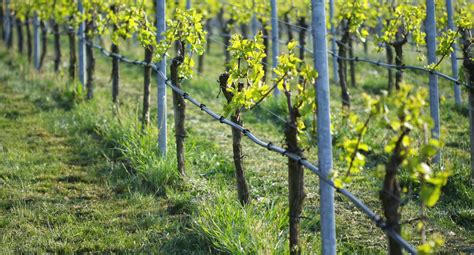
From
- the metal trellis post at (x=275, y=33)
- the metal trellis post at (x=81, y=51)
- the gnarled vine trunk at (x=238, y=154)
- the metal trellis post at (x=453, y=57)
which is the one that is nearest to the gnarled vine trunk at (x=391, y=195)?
the gnarled vine trunk at (x=238, y=154)

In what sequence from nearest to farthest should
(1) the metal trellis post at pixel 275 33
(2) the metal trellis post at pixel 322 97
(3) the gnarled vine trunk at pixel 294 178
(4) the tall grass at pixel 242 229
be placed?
(2) the metal trellis post at pixel 322 97
(3) the gnarled vine trunk at pixel 294 178
(4) the tall grass at pixel 242 229
(1) the metal trellis post at pixel 275 33

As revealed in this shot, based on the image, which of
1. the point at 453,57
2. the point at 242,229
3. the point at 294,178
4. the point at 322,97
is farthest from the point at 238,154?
the point at 453,57

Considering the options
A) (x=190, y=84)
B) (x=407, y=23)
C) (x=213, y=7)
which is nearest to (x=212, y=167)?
(x=407, y=23)

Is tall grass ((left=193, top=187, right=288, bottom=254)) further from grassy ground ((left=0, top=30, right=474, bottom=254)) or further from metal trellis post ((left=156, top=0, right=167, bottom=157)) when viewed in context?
metal trellis post ((left=156, top=0, right=167, bottom=157))

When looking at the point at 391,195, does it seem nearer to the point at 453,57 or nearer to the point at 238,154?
the point at 238,154

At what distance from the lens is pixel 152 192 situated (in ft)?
17.7

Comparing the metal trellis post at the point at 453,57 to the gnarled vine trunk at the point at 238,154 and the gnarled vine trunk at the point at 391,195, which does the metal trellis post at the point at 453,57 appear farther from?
the gnarled vine trunk at the point at 391,195

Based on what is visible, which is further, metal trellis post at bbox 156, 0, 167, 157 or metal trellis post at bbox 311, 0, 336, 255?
metal trellis post at bbox 156, 0, 167, 157

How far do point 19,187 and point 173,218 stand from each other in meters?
1.78

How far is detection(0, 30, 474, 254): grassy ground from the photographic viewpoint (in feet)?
13.7

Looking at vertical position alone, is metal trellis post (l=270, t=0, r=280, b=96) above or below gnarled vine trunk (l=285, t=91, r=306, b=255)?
above

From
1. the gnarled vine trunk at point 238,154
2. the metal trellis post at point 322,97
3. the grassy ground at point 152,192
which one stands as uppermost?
the metal trellis post at point 322,97

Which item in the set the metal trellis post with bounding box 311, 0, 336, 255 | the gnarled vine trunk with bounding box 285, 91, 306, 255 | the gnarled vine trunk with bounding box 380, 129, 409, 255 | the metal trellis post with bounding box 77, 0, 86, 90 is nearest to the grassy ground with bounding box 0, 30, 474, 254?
the gnarled vine trunk with bounding box 285, 91, 306, 255

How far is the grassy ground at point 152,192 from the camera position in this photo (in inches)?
165
